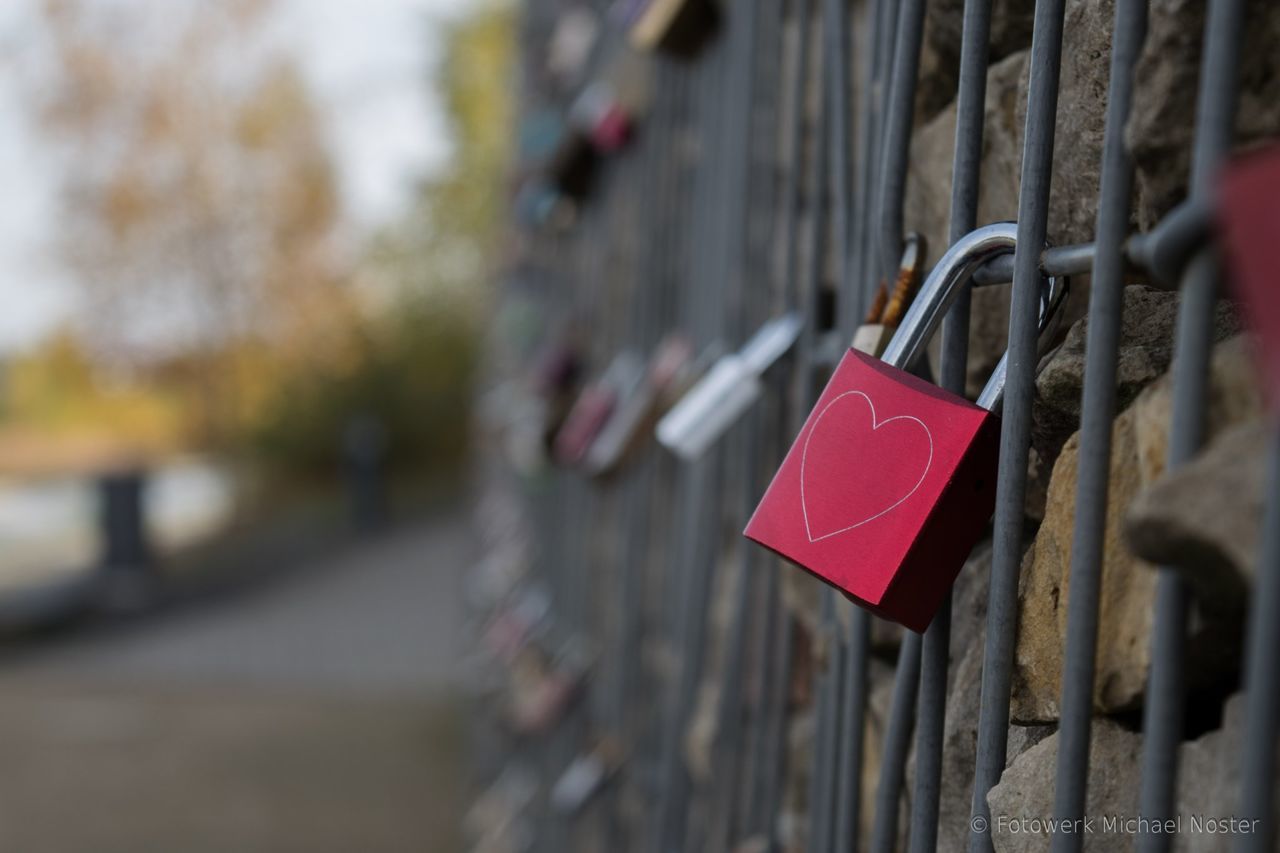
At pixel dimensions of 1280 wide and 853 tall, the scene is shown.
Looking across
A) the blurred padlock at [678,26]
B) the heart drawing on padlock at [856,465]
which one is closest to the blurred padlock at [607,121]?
the blurred padlock at [678,26]

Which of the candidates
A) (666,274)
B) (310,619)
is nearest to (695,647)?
(666,274)

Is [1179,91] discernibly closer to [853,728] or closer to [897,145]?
[897,145]

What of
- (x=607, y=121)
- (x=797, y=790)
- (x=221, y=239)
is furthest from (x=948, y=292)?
(x=221, y=239)

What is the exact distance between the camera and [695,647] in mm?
1417

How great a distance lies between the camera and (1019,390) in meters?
0.59

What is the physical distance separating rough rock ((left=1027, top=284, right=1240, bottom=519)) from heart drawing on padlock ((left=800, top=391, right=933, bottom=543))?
93 mm

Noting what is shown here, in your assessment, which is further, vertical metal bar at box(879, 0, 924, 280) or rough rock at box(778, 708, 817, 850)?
rough rock at box(778, 708, 817, 850)

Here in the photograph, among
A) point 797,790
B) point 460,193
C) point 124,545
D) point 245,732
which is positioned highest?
point 460,193

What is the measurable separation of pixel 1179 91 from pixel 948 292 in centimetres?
18

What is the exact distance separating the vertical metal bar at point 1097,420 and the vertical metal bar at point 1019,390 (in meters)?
0.04

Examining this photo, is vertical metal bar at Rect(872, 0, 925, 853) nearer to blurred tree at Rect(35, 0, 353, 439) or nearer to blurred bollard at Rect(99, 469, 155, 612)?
blurred bollard at Rect(99, 469, 155, 612)

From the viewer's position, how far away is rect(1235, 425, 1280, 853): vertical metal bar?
384 mm

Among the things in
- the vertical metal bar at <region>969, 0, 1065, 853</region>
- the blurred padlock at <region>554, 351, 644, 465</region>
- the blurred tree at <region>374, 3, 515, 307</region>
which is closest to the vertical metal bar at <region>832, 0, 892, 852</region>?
the vertical metal bar at <region>969, 0, 1065, 853</region>

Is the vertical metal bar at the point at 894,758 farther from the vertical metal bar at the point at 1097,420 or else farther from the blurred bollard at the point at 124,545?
the blurred bollard at the point at 124,545
